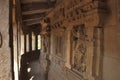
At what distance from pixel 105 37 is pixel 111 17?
281 millimetres

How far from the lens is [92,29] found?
2.41 metres

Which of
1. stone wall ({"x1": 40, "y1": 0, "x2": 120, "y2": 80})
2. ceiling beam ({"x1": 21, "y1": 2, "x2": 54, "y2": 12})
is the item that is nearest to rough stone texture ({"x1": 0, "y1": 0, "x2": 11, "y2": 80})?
stone wall ({"x1": 40, "y1": 0, "x2": 120, "y2": 80})

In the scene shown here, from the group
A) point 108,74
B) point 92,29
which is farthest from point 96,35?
point 108,74

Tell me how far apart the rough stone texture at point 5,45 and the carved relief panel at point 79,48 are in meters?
1.58

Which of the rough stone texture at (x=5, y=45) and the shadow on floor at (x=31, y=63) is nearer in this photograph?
the rough stone texture at (x=5, y=45)

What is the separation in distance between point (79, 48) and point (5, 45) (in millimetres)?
1829

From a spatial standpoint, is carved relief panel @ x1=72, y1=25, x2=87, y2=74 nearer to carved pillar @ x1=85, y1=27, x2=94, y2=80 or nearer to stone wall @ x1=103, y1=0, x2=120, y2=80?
carved pillar @ x1=85, y1=27, x2=94, y2=80

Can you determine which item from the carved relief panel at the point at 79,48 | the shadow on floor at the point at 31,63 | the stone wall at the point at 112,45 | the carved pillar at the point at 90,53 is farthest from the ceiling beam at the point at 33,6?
the shadow on floor at the point at 31,63

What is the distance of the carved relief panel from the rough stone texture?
62.3 inches

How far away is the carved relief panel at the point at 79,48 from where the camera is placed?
2850 mm

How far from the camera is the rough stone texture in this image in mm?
1424

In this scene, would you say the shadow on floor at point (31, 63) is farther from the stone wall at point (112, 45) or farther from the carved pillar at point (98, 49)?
the stone wall at point (112, 45)

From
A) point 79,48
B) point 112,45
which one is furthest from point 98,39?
point 79,48

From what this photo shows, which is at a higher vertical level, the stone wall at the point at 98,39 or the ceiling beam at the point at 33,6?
the ceiling beam at the point at 33,6
